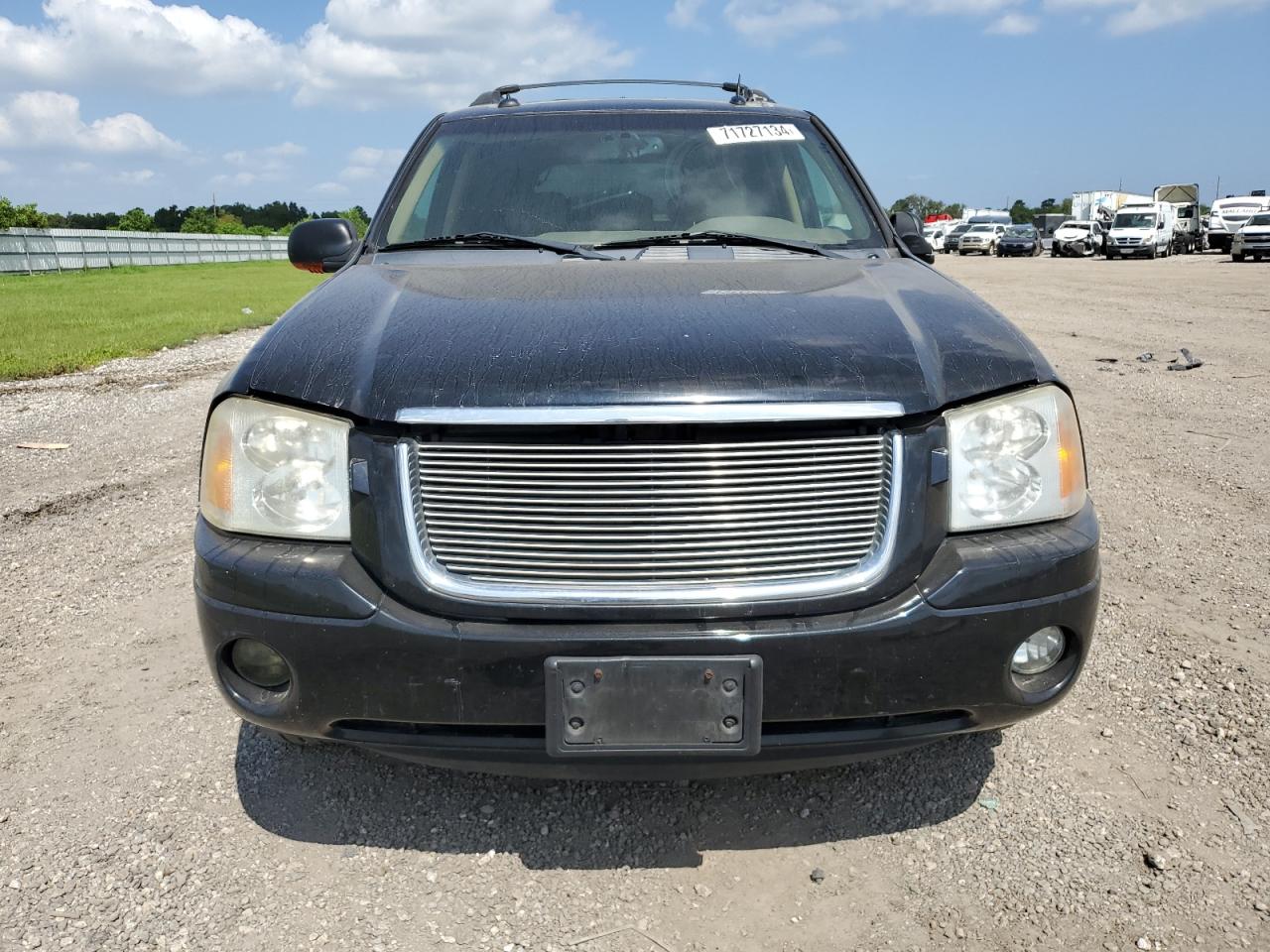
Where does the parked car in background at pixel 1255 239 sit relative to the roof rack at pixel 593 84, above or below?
below

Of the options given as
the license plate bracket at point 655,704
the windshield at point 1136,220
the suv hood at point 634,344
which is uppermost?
the suv hood at point 634,344

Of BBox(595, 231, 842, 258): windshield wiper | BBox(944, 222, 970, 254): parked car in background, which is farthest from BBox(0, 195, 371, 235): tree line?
BBox(595, 231, 842, 258): windshield wiper

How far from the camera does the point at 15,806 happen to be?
245 cm

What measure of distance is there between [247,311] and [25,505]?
12758mm

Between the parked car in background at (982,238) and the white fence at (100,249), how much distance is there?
3096 cm

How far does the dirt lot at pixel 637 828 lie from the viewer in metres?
2.04

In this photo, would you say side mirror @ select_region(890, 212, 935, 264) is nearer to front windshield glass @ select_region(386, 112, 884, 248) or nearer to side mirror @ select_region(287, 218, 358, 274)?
front windshield glass @ select_region(386, 112, 884, 248)

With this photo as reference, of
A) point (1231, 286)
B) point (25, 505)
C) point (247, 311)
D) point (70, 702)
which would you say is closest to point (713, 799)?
point (70, 702)

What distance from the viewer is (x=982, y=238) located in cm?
4656

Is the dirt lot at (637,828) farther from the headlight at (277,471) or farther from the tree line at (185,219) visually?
the tree line at (185,219)

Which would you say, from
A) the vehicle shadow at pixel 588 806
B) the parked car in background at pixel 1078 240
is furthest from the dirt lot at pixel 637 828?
the parked car in background at pixel 1078 240

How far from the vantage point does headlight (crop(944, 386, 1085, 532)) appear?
81.8 inches

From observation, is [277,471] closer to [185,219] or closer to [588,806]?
[588,806]

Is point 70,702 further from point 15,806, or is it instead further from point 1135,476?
point 1135,476
